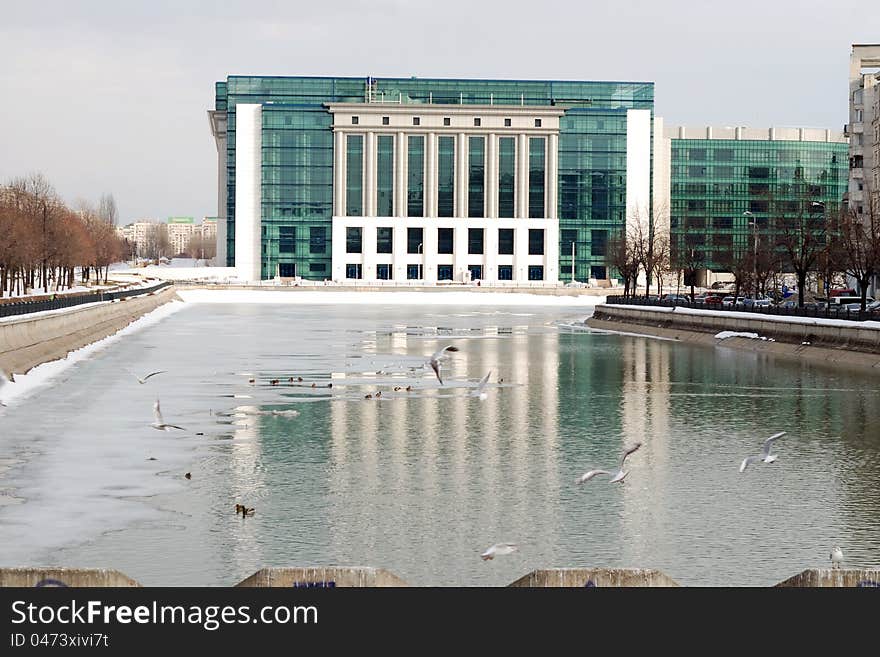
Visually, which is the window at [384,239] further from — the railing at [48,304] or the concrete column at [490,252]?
the railing at [48,304]

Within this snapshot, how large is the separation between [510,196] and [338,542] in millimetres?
176745

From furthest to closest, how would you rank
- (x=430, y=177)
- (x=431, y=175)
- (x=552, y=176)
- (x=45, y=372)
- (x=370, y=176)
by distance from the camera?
(x=430, y=177)
(x=431, y=175)
(x=552, y=176)
(x=370, y=176)
(x=45, y=372)

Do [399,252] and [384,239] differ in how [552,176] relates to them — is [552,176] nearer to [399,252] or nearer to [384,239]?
[399,252]

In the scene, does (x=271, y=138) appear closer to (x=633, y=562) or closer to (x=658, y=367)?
(x=658, y=367)

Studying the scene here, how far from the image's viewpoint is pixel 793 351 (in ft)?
192

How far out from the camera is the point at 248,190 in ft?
634

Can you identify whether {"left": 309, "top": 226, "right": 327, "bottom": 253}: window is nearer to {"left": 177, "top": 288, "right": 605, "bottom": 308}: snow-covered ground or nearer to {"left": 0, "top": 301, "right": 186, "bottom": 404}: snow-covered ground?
{"left": 177, "top": 288, "right": 605, "bottom": 308}: snow-covered ground

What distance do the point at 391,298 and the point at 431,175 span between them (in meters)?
43.2

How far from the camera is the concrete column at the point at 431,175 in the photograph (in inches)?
7475

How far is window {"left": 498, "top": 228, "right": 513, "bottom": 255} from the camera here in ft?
639

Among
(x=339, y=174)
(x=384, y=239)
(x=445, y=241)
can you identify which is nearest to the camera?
(x=339, y=174)

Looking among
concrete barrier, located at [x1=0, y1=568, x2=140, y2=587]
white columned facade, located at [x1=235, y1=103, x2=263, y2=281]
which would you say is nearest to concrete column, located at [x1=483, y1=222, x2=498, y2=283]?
white columned facade, located at [x1=235, y1=103, x2=263, y2=281]

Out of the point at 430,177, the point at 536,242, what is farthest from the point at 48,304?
the point at 536,242

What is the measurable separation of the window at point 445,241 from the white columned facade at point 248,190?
25.1m
